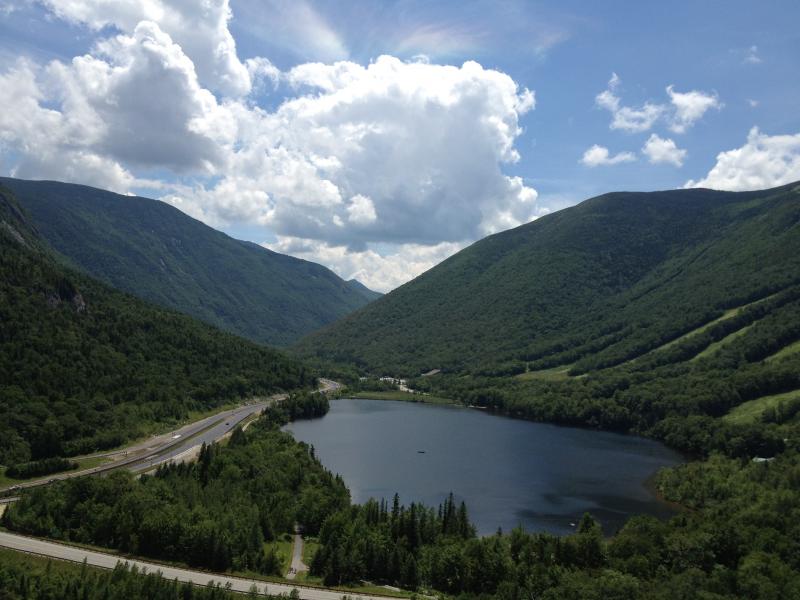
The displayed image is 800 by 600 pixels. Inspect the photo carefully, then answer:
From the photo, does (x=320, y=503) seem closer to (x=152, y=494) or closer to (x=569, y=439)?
(x=152, y=494)

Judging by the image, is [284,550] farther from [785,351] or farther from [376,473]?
[785,351]

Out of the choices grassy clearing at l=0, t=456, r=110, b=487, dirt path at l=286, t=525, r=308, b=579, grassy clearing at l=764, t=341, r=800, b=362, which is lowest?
dirt path at l=286, t=525, r=308, b=579

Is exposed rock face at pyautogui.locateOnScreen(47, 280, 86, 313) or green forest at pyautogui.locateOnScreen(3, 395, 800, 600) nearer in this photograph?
green forest at pyautogui.locateOnScreen(3, 395, 800, 600)

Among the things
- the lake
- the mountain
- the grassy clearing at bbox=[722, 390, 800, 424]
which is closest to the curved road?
the mountain

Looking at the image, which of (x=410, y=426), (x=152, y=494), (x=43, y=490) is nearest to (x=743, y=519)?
(x=152, y=494)

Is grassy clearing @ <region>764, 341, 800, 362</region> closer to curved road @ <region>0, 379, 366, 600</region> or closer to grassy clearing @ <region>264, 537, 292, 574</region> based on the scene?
curved road @ <region>0, 379, 366, 600</region>

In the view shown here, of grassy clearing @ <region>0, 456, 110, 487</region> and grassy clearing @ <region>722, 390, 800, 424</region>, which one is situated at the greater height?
grassy clearing @ <region>722, 390, 800, 424</region>

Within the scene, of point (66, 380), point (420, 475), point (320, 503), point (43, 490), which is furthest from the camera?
point (66, 380)

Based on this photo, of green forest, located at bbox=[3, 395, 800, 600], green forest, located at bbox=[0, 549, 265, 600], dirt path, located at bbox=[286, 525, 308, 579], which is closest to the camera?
green forest, located at bbox=[0, 549, 265, 600]
